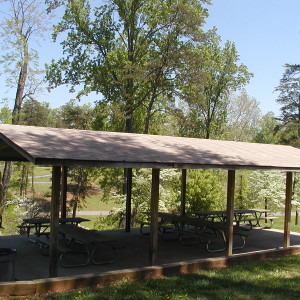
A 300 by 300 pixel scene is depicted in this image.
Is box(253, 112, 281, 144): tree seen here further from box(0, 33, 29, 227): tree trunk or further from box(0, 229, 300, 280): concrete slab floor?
box(0, 229, 300, 280): concrete slab floor

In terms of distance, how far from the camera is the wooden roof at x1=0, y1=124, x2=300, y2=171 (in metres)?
5.84

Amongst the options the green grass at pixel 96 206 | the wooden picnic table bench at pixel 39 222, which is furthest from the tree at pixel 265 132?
the wooden picnic table bench at pixel 39 222

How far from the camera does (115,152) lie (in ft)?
22.4

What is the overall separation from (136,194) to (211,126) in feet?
53.4

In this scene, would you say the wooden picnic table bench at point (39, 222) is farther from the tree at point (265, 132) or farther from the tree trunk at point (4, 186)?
the tree at point (265, 132)

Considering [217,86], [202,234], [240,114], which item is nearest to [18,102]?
[202,234]

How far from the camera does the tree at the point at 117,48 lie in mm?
23422

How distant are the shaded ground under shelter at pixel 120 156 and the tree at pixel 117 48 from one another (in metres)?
14.3

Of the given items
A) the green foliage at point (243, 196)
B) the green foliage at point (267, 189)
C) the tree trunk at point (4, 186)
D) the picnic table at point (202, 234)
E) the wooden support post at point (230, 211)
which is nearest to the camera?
the wooden support post at point (230, 211)

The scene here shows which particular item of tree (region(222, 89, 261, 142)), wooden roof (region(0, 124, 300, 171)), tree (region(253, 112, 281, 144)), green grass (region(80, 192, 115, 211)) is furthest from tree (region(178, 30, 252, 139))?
wooden roof (region(0, 124, 300, 171))

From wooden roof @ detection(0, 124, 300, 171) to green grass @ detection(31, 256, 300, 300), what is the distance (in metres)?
1.86

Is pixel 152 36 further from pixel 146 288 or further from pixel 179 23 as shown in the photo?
pixel 146 288

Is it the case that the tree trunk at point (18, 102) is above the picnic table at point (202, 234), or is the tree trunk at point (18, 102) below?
above

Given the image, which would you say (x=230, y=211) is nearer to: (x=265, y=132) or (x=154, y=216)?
(x=154, y=216)
